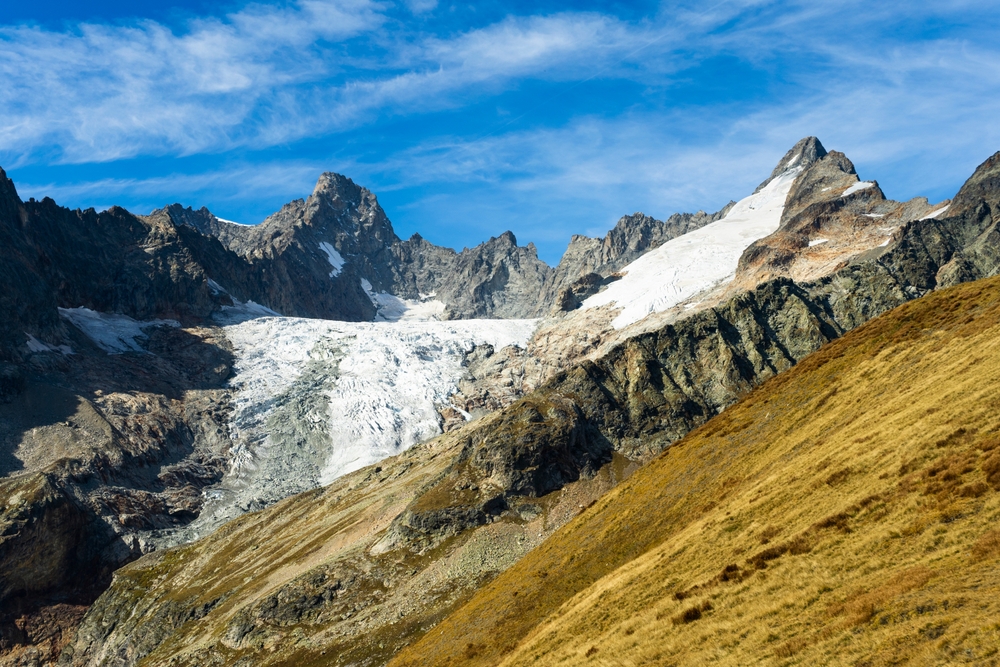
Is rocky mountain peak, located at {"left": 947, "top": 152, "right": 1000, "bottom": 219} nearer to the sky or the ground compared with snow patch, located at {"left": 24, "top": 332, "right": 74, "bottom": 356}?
nearer to the ground

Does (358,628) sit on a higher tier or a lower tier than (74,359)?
lower

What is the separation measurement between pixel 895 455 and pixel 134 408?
7354 inches

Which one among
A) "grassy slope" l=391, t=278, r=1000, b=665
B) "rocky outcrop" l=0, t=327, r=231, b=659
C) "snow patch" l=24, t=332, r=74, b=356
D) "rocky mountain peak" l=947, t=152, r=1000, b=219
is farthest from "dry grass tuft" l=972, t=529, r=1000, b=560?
"snow patch" l=24, t=332, r=74, b=356

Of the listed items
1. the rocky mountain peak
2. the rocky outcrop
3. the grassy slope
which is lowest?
the grassy slope

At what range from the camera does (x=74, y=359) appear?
624 feet

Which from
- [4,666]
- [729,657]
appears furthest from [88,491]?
[729,657]

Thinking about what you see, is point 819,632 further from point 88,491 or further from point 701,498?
point 88,491

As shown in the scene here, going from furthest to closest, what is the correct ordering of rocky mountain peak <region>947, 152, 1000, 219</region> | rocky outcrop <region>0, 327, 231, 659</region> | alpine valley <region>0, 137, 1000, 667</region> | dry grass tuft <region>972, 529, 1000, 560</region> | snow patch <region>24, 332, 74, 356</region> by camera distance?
rocky mountain peak <region>947, 152, 1000, 219</region>, snow patch <region>24, 332, 74, 356</region>, rocky outcrop <region>0, 327, 231, 659</region>, alpine valley <region>0, 137, 1000, 667</region>, dry grass tuft <region>972, 529, 1000, 560</region>

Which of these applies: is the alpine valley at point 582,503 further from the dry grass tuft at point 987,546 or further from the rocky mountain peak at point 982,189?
the rocky mountain peak at point 982,189

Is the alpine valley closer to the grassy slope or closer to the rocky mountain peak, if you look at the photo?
the grassy slope

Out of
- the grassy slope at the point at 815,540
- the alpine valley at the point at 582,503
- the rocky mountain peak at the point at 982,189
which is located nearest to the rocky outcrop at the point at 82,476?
the alpine valley at the point at 582,503

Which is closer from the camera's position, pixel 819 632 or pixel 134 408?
pixel 819 632

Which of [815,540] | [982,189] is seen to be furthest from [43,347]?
[982,189]

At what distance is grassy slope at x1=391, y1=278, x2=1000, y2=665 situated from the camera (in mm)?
22094
